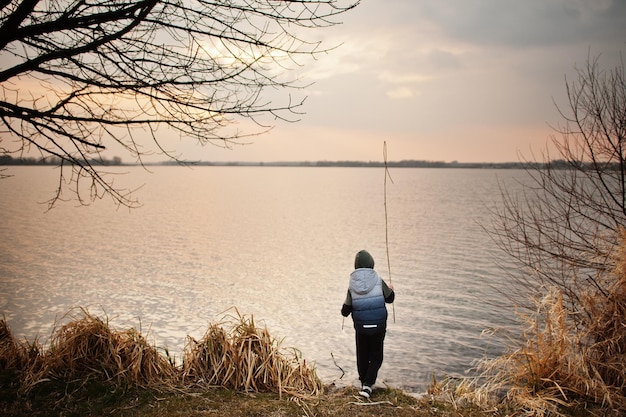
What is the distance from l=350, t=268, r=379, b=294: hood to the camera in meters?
5.37

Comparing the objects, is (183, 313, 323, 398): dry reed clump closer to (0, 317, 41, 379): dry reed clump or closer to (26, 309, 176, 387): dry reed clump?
(26, 309, 176, 387): dry reed clump

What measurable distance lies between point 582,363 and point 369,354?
2602 mm

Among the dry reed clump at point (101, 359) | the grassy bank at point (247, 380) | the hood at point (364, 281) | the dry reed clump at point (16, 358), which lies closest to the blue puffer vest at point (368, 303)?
the hood at point (364, 281)

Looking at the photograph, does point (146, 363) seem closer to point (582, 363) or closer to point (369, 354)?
point (369, 354)

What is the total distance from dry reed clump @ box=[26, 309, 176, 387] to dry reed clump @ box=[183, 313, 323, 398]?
36 cm

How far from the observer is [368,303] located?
5344 millimetres

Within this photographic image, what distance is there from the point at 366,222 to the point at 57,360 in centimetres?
2983

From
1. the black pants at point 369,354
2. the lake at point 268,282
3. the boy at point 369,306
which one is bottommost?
the lake at point 268,282

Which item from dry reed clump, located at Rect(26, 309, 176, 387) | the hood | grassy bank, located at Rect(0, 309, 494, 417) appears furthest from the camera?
the hood

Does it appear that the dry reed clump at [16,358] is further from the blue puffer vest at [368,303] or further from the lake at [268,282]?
the blue puffer vest at [368,303]

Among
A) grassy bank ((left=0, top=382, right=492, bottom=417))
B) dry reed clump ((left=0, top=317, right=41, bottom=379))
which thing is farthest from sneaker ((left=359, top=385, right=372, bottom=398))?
dry reed clump ((left=0, top=317, right=41, bottom=379))

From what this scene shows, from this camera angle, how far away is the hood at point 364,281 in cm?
537

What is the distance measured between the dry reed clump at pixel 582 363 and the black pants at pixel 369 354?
1.19 metres

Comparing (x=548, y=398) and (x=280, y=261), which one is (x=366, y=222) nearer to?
(x=280, y=261)
